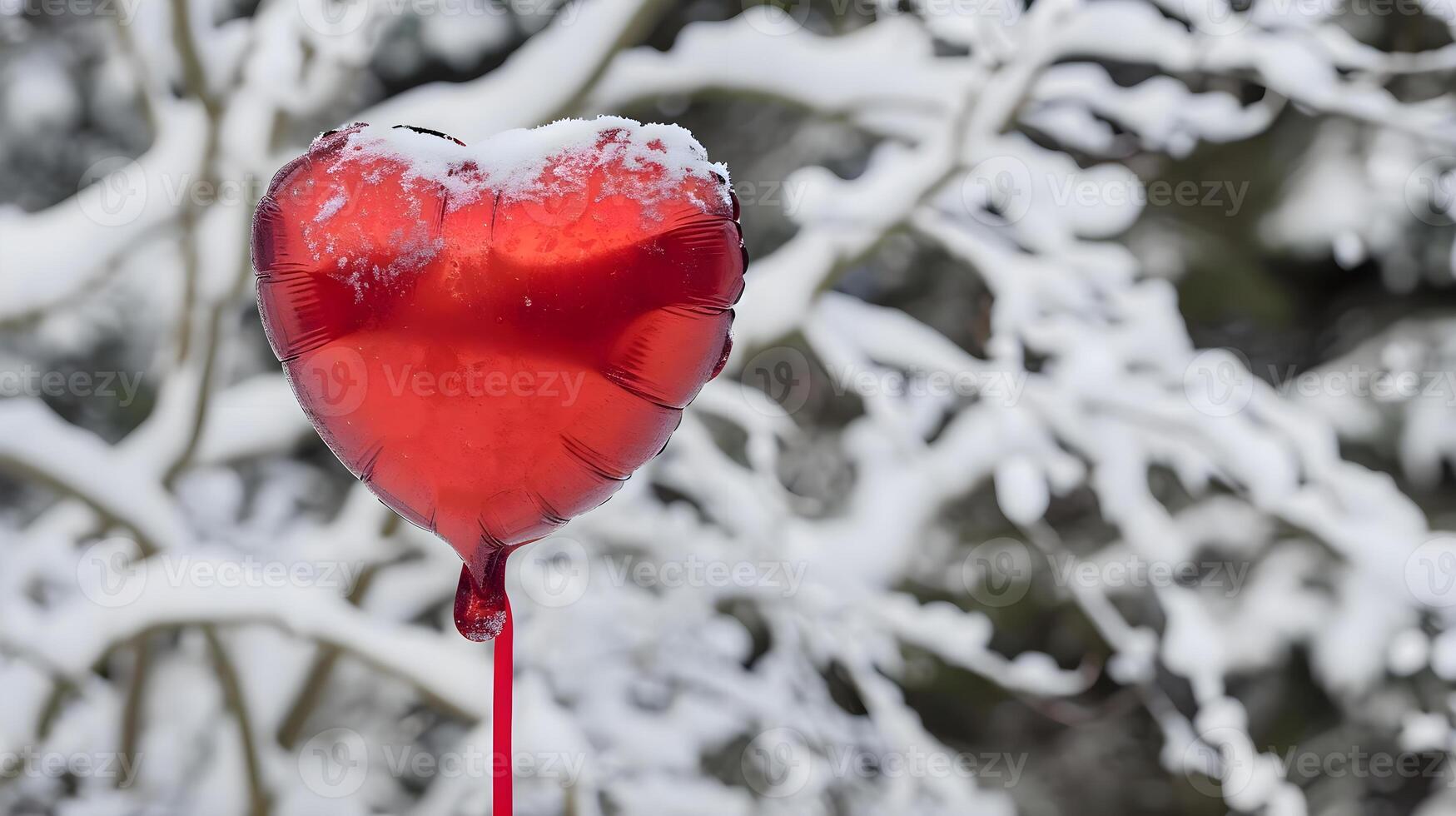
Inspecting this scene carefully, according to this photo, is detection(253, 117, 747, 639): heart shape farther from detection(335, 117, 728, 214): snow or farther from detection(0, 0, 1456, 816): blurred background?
detection(0, 0, 1456, 816): blurred background

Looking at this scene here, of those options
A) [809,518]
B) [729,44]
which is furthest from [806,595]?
[729,44]

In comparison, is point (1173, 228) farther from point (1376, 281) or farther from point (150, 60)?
point (150, 60)

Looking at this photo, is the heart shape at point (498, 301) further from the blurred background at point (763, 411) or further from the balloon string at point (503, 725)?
the blurred background at point (763, 411)

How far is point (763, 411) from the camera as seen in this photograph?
53.1 inches

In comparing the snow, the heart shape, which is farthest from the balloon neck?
the snow

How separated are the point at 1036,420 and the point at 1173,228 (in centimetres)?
39

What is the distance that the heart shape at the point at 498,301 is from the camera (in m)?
0.52

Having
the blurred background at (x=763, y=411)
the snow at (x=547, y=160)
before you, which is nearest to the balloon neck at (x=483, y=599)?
the snow at (x=547, y=160)

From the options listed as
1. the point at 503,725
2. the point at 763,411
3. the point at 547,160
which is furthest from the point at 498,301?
the point at 763,411

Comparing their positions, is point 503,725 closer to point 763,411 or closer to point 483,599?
point 483,599

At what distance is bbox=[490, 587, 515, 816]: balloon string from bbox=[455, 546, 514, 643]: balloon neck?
11 millimetres

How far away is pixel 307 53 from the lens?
1274 mm

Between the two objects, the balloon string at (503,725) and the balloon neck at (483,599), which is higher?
the balloon neck at (483,599)

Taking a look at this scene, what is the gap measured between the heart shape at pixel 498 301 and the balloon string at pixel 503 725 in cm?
2
